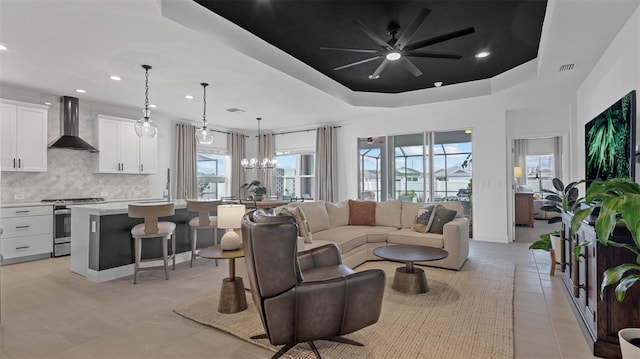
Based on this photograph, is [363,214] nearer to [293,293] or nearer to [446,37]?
[446,37]

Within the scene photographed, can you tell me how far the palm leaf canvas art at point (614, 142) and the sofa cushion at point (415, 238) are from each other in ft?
6.15

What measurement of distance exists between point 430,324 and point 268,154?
7.53 m

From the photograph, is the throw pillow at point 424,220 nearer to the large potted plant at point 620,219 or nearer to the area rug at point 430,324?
the area rug at point 430,324

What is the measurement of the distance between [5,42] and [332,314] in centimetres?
465

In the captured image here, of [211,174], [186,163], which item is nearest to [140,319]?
[186,163]

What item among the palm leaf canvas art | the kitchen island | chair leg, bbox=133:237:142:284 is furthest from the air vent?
the kitchen island

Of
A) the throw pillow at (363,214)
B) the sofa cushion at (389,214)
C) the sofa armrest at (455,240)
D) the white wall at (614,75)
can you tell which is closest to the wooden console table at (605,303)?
the white wall at (614,75)

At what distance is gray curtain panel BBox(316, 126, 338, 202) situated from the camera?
8.27m

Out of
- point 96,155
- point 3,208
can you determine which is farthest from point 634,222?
point 96,155

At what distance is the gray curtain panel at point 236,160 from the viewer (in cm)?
900

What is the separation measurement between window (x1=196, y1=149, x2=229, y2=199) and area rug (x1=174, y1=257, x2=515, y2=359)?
221 inches

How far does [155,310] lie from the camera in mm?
2982

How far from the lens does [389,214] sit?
5.18 metres

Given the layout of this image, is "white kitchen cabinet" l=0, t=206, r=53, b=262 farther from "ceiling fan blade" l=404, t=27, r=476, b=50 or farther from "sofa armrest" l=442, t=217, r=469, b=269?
"sofa armrest" l=442, t=217, r=469, b=269
